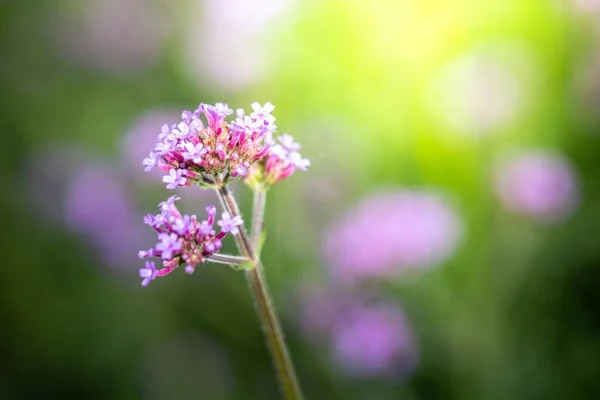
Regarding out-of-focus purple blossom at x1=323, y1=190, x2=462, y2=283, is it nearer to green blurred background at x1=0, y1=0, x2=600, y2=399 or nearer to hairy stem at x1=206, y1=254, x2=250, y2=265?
green blurred background at x1=0, y1=0, x2=600, y2=399

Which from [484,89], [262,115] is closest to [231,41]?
[484,89]

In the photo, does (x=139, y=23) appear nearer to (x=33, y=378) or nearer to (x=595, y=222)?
(x=33, y=378)

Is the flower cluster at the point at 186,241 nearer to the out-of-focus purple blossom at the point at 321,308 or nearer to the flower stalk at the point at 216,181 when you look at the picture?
the flower stalk at the point at 216,181

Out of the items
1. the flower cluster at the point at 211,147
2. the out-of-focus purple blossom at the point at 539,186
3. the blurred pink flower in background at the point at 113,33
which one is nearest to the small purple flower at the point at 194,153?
the flower cluster at the point at 211,147

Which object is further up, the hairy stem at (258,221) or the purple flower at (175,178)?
the purple flower at (175,178)

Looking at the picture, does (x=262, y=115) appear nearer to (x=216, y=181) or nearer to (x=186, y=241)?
(x=216, y=181)

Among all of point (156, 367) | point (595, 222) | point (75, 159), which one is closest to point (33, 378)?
point (156, 367)
